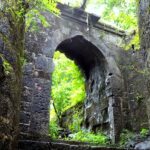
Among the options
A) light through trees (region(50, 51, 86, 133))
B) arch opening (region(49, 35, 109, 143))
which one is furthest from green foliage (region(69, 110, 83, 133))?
light through trees (region(50, 51, 86, 133))

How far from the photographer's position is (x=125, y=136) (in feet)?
22.3

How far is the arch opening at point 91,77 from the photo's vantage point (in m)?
7.65

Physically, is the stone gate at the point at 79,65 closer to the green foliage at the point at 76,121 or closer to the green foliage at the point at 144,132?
the green foliage at the point at 76,121

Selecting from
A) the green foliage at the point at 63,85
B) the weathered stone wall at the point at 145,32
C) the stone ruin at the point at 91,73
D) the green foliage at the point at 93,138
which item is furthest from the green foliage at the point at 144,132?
the weathered stone wall at the point at 145,32

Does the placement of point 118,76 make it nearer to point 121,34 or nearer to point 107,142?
point 121,34

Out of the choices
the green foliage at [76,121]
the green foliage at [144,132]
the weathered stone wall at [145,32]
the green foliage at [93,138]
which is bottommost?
the green foliage at [93,138]

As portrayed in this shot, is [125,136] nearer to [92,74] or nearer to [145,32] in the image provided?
[92,74]

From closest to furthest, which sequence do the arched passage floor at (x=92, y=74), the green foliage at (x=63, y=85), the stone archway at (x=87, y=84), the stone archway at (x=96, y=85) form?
the stone archway at (x=87, y=84)
the stone archway at (x=96, y=85)
the arched passage floor at (x=92, y=74)
the green foliage at (x=63, y=85)

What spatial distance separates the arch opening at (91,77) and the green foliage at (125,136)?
56 centimetres

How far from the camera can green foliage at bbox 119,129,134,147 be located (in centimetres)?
661

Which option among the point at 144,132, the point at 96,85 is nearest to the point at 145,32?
the point at 144,132

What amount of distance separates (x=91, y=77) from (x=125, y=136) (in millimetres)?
2380

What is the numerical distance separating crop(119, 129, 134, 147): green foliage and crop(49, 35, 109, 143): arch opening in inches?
22.2

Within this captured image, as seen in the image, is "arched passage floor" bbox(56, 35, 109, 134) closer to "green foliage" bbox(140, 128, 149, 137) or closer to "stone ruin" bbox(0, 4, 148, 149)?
"stone ruin" bbox(0, 4, 148, 149)
